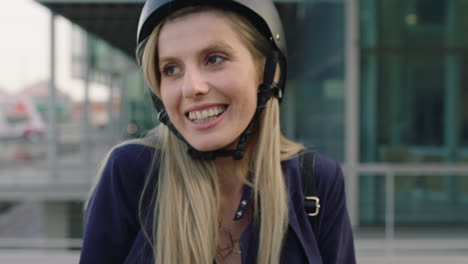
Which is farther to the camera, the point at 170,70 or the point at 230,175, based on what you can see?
the point at 230,175

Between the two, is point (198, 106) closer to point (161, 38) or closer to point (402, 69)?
point (161, 38)

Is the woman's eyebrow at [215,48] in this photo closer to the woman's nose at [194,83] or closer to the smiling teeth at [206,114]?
the woman's nose at [194,83]

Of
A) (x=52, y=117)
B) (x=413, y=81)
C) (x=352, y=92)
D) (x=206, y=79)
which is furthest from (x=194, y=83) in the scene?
(x=52, y=117)

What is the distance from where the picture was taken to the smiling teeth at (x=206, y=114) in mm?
1294

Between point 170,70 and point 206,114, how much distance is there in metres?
0.17

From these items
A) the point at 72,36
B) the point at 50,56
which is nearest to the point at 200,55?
the point at 50,56

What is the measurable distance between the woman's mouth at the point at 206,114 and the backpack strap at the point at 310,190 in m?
0.33

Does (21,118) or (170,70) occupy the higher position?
(21,118)

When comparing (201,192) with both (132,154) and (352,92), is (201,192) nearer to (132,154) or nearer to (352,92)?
(132,154)

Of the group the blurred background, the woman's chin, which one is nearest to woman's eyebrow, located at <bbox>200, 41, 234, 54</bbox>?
the woman's chin

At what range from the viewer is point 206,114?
1294mm

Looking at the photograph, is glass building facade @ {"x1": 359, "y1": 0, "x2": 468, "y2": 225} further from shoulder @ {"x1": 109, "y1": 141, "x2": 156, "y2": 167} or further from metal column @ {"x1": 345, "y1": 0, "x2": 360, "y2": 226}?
shoulder @ {"x1": 109, "y1": 141, "x2": 156, "y2": 167}

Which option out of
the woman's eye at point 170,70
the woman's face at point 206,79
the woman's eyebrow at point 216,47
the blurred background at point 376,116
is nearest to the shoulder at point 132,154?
the woman's face at point 206,79

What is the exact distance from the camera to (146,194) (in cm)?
136
